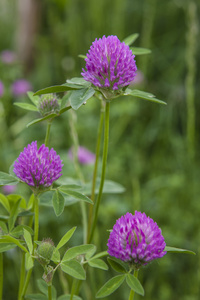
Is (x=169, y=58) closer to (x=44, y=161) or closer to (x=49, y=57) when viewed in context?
(x=49, y=57)

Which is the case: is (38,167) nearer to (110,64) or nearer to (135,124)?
(110,64)

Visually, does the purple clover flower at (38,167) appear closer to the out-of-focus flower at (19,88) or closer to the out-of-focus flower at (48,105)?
the out-of-focus flower at (48,105)

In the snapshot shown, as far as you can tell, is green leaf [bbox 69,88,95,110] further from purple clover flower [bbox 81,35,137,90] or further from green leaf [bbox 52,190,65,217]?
green leaf [bbox 52,190,65,217]

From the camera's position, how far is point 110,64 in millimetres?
692

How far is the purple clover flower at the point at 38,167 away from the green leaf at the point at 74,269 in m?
0.13

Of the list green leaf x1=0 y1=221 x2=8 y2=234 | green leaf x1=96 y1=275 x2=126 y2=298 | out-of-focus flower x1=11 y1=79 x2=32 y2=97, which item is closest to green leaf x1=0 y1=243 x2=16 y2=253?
green leaf x1=0 y1=221 x2=8 y2=234

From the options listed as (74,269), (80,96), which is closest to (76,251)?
(74,269)

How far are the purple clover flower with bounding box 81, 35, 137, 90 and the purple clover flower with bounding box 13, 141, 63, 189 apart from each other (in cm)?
14

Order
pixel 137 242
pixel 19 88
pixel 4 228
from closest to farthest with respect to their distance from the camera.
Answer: pixel 137 242, pixel 4 228, pixel 19 88

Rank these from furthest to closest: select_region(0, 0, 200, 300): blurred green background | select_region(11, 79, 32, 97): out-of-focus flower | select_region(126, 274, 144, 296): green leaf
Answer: select_region(11, 79, 32, 97): out-of-focus flower
select_region(0, 0, 200, 300): blurred green background
select_region(126, 274, 144, 296): green leaf

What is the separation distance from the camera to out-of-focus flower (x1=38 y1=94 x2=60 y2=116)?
80 centimetres

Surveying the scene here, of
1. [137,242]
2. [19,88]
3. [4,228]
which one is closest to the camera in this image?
[137,242]

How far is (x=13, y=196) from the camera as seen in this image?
85 cm

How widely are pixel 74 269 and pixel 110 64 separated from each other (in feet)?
1.07
